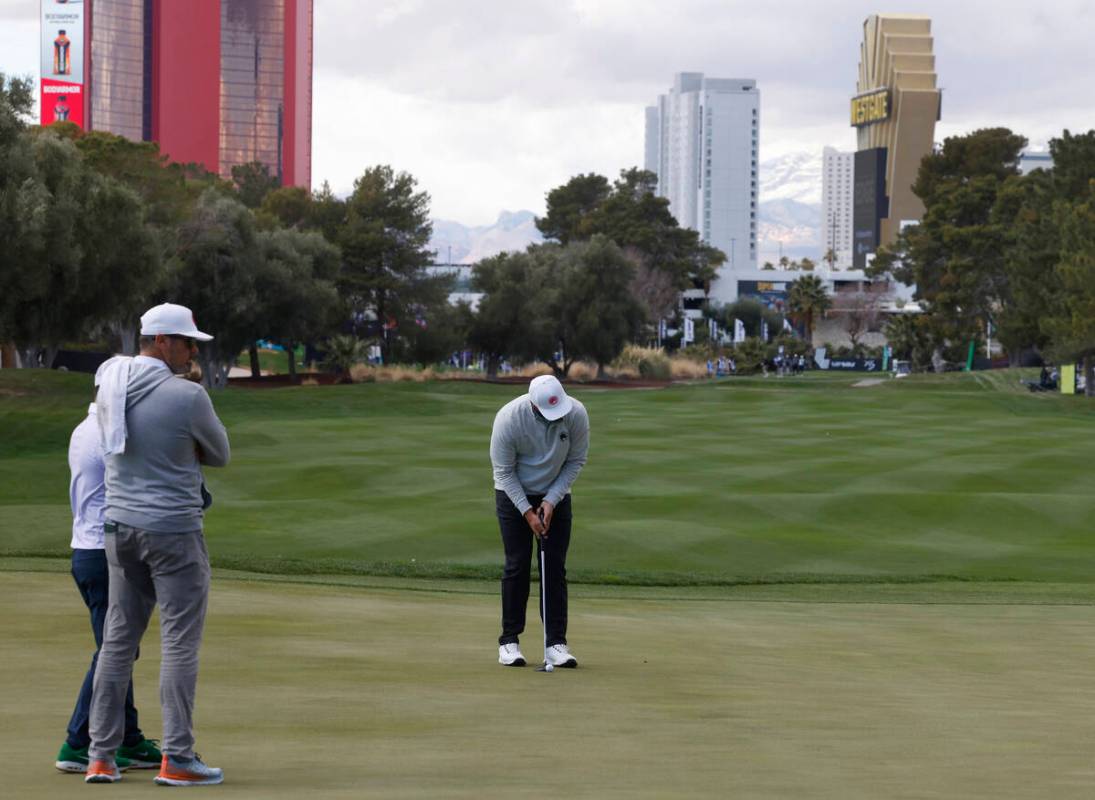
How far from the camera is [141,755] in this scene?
23.1 feet

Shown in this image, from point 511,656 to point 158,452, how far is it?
402 centimetres

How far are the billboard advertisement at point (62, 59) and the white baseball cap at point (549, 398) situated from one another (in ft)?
591

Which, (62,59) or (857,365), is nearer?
(857,365)

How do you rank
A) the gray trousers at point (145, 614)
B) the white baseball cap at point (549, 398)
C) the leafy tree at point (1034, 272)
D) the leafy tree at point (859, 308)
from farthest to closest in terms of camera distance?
the leafy tree at point (859, 308) → the leafy tree at point (1034, 272) → the white baseball cap at point (549, 398) → the gray trousers at point (145, 614)

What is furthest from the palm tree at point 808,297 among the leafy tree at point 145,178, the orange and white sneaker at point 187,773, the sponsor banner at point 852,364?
the orange and white sneaker at point 187,773

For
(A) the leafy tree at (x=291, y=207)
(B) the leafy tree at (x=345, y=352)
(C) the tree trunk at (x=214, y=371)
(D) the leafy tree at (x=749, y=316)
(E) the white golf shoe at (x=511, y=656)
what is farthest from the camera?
(D) the leafy tree at (x=749, y=316)

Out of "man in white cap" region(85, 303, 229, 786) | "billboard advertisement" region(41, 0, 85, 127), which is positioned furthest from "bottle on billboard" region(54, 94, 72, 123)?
"man in white cap" region(85, 303, 229, 786)

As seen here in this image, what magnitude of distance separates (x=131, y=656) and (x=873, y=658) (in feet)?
20.8

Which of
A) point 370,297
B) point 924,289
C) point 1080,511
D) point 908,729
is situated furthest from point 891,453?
point 924,289

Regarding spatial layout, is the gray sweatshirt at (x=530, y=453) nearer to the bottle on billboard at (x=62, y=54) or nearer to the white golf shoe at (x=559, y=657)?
the white golf shoe at (x=559, y=657)

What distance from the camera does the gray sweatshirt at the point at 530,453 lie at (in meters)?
10.1

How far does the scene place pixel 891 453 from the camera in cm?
3625

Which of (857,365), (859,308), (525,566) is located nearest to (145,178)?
(525,566)

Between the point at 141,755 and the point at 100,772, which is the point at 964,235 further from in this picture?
the point at 100,772
